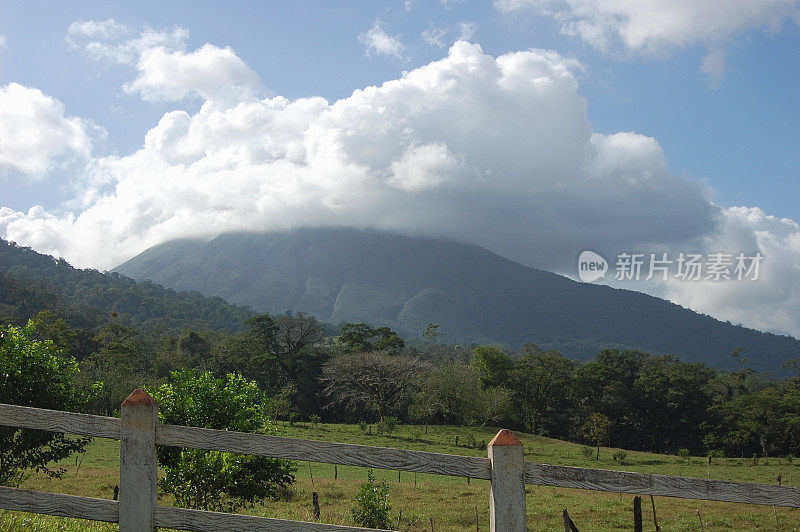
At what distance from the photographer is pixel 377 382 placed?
61.1 m

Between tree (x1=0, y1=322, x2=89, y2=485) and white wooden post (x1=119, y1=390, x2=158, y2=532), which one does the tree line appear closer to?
tree (x1=0, y1=322, x2=89, y2=485)

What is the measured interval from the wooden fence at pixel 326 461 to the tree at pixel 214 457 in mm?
6330

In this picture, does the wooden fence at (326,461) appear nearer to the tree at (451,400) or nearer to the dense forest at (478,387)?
the dense forest at (478,387)

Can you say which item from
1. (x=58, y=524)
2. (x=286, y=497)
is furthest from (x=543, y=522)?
(x=58, y=524)

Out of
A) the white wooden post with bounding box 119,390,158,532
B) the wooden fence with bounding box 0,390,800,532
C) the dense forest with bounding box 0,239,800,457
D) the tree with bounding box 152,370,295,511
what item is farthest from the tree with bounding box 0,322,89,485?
the dense forest with bounding box 0,239,800,457

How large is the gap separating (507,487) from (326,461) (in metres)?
1.24

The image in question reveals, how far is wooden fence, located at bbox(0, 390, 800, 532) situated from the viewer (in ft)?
12.2

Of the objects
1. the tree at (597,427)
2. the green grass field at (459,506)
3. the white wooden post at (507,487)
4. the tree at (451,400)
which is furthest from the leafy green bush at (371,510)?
the tree at (597,427)

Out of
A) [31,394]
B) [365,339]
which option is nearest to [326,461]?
[31,394]

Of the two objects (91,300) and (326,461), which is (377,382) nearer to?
(326,461)

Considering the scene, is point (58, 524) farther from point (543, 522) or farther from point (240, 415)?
point (543, 522)

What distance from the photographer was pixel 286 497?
21.5m

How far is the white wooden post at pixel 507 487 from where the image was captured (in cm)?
368

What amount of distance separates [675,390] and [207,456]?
2518 inches
